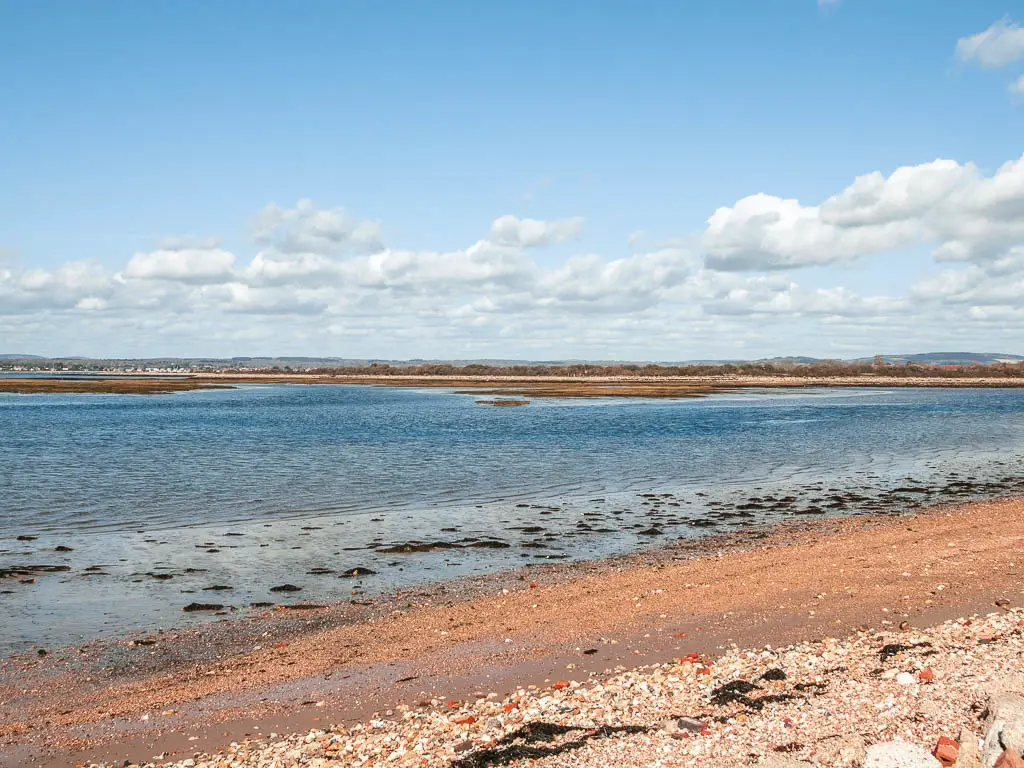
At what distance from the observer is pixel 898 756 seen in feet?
21.0

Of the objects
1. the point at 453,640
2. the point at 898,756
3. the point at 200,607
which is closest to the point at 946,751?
the point at 898,756

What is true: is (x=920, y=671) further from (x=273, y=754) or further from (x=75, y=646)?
(x=75, y=646)

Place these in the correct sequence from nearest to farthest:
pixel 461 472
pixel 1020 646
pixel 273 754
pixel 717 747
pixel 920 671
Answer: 1. pixel 717 747
2. pixel 273 754
3. pixel 920 671
4. pixel 1020 646
5. pixel 461 472

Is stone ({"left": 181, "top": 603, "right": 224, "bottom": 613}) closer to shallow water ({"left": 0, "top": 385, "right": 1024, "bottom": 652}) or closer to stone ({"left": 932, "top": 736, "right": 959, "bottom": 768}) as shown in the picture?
shallow water ({"left": 0, "top": 385, "right": 1024, "bottom": 652})

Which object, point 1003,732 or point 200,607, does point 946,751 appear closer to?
point 1003,732

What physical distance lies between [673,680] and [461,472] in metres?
23.1

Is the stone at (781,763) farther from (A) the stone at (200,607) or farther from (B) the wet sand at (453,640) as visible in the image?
(A) the stone at (200,607)

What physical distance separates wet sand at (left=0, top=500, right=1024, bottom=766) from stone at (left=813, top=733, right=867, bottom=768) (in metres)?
3.56

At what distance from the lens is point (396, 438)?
46.5m

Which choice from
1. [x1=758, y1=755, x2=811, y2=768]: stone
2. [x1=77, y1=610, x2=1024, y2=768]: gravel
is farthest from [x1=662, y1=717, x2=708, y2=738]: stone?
[x1=758, y1=755, x2=811, y2=768]: stone

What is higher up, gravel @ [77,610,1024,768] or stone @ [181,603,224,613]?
gravel @ [77,610,1024,768]

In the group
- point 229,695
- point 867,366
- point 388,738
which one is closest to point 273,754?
point 388,738

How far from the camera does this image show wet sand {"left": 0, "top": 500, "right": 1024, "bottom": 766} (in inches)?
367

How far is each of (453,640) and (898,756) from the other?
6.91 metres
